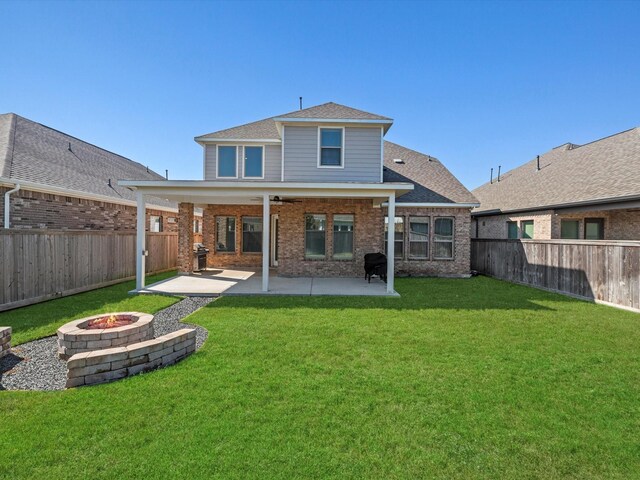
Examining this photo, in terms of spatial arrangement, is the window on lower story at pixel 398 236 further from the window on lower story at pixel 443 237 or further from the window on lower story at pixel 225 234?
the window on lower story at pixel 225 234

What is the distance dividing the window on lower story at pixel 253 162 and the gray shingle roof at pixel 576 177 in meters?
11.8

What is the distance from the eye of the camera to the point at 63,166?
39.7 ft

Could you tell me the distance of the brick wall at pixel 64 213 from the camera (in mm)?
9258

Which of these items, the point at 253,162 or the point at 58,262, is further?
the point at 253,162

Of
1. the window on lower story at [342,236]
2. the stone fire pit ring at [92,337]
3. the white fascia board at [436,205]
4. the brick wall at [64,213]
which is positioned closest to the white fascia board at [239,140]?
the window on lower story at [342,236]

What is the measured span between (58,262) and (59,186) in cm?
315

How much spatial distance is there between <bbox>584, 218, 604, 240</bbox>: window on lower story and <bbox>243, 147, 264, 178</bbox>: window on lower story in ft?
45.8

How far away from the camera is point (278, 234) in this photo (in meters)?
13.5

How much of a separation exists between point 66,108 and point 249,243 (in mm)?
8502

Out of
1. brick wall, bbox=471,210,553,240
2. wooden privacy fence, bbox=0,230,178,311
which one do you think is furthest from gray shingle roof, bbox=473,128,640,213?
wooden privacy fence, bbox=0,230,178,311

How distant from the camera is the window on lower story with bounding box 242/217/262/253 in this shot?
14.6 metres

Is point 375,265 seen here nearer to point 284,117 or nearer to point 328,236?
point 328,236

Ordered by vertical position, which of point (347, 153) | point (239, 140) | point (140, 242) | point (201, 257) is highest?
point (239, 140)

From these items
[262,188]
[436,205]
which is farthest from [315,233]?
[436,205]
